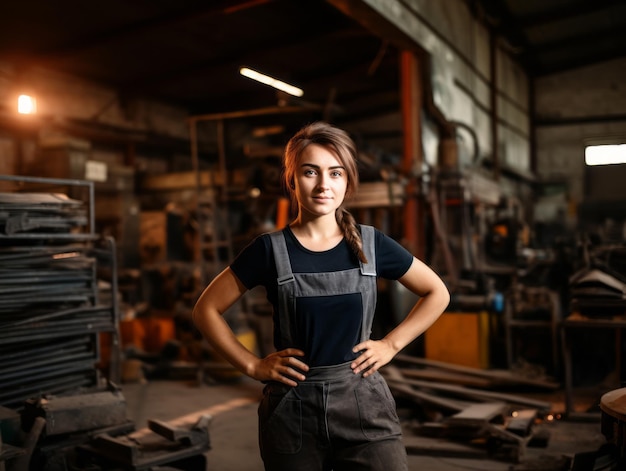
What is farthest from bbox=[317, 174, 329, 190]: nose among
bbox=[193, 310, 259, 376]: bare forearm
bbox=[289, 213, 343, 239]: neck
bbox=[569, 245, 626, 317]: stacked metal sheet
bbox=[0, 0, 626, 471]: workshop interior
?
bbox=[569, 245, 626, 317]: stacked metal sheet

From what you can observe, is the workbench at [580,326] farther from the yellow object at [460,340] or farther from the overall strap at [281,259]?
the overall strap at [281,259]

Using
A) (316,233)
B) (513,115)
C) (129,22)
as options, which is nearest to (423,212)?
(129,22)

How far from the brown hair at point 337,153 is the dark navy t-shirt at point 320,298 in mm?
40

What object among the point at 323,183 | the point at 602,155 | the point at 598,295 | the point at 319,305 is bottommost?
the point at 598,295

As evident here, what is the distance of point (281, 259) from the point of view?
1948 mm

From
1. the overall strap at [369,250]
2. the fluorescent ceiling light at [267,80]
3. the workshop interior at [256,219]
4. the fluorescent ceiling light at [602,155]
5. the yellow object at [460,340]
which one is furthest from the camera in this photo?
the fluorescent ceiling light at [602,155]

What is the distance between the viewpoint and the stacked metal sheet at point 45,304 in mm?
4121

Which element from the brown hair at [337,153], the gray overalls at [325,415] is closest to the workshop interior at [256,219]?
the brown hair at [337,153]

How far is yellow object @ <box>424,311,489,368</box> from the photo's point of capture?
261 inches

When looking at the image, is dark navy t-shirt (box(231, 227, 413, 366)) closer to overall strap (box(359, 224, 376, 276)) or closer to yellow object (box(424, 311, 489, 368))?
overall strap (box(359, 224, 376, 276))

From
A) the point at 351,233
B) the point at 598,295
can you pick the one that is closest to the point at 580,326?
the point at 598,295

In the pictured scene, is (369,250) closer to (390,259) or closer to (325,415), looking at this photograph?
(390,259)

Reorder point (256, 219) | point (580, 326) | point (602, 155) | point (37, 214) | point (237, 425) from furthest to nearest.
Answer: point (602, 155) → point (256, 219) → point (237, 425) → point (580, 326) → point (37, 214)

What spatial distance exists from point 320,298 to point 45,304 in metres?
3.21
